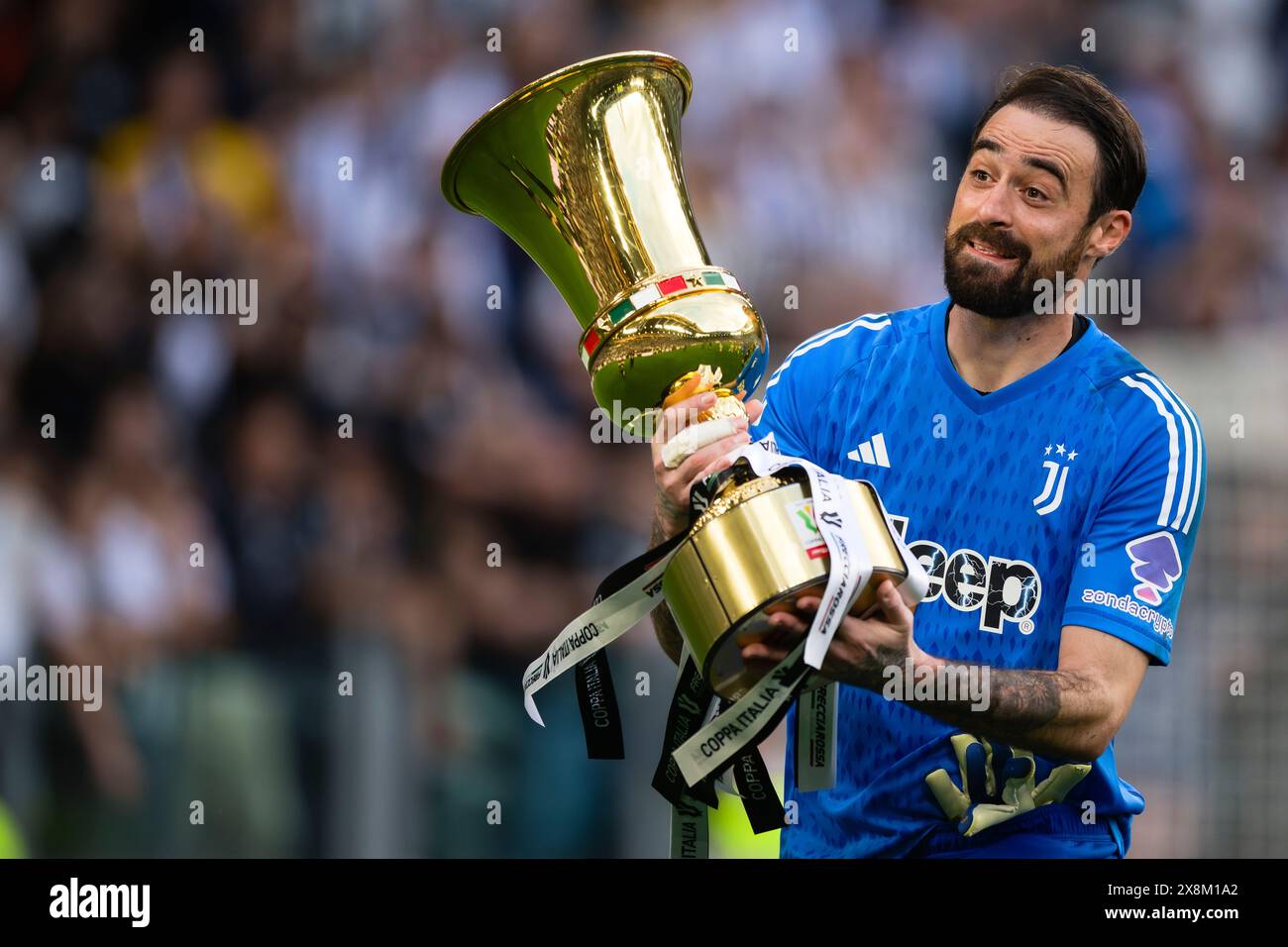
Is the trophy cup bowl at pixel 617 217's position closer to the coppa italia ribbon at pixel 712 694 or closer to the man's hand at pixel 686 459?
the man's hand at pixel 686 459

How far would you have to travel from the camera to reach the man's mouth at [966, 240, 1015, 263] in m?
2.83

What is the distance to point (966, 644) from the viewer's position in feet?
9.05

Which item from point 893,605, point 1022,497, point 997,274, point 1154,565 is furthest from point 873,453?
point 893,605

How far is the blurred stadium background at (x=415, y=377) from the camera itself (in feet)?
16.9

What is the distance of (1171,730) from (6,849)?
11.8ft

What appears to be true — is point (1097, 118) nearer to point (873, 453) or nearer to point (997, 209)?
point (997, 209)

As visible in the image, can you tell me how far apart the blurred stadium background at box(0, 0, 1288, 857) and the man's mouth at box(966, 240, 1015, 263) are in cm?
239

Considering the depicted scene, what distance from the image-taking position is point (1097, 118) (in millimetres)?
2875

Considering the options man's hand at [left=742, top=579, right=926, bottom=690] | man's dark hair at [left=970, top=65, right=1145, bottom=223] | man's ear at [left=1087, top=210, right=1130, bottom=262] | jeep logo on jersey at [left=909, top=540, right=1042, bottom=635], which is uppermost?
man's dark hair at [left=970, top=65, right=1145, bottom=223]

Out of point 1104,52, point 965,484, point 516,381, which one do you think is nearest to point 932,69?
point 1104,52

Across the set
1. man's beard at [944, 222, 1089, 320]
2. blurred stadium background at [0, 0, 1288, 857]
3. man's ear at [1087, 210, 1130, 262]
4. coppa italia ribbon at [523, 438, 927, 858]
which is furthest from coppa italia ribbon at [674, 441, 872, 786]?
blurred stadium background at [0, 0, 1288, 857]

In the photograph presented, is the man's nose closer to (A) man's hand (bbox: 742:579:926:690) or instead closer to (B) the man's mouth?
(B) the man's mouth

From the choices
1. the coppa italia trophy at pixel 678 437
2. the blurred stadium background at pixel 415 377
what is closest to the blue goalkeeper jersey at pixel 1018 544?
the coppa italia trophy at pixel 678 437

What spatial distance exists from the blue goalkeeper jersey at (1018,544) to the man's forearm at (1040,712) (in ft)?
0.40
